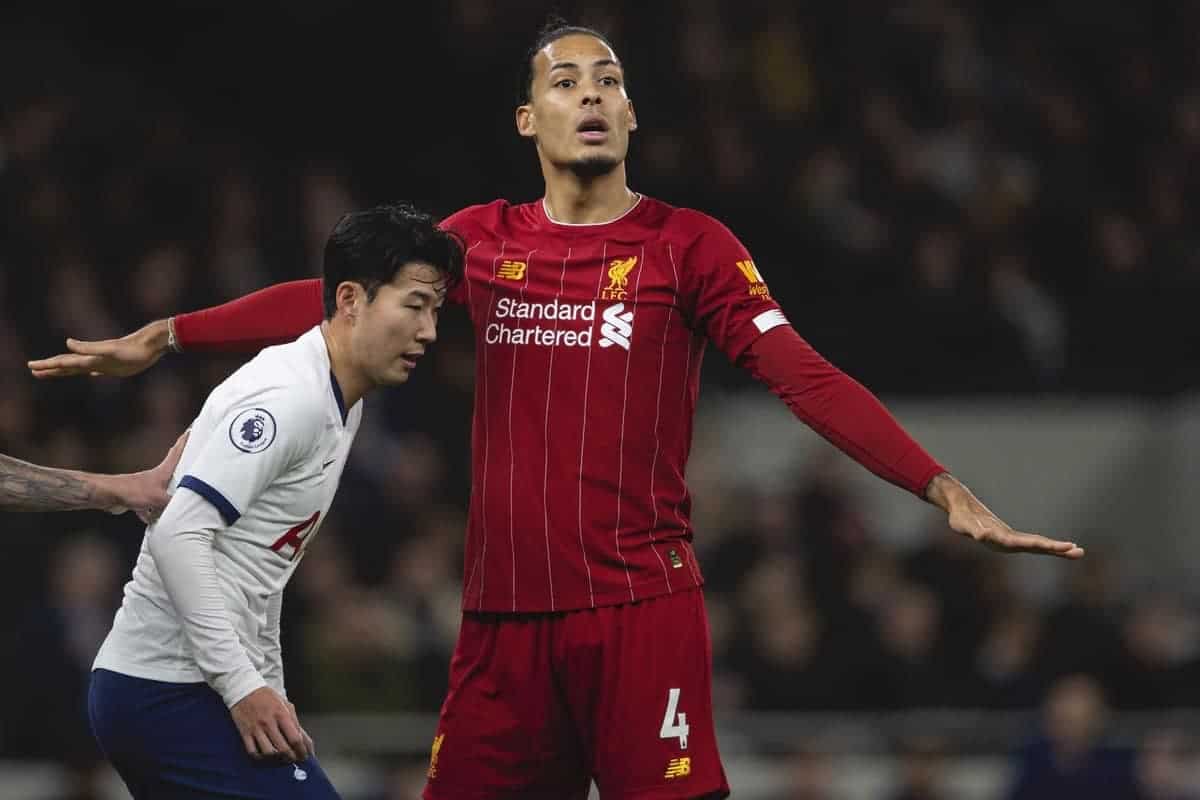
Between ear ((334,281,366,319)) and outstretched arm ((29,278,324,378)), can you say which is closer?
ear ((334,281,366,319))

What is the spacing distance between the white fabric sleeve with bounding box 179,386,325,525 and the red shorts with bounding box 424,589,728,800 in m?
0.78

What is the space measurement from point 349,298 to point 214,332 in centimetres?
69

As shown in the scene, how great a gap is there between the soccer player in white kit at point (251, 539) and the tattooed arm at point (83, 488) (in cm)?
14

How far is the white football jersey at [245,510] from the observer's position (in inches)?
167

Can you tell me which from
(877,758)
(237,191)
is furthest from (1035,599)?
(237,191)

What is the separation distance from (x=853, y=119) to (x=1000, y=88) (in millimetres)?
1142

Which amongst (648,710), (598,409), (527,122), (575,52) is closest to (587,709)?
(648,710)

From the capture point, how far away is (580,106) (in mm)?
4906

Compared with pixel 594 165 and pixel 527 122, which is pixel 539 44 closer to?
pixel 527 122

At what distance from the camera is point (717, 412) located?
11086mm

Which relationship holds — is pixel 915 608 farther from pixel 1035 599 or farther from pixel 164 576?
pixel 164 576

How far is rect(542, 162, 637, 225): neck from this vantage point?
16.3ft

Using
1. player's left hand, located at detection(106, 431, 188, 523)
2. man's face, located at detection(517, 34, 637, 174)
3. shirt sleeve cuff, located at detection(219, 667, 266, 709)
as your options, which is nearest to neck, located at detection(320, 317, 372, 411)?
player's left hand, located at detection(106, 431, 188, 523)

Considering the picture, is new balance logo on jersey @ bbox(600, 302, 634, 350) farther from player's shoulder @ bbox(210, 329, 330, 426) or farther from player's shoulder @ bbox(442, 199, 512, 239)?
player's shoulder @ bbox(210, 329, 330, 426)
